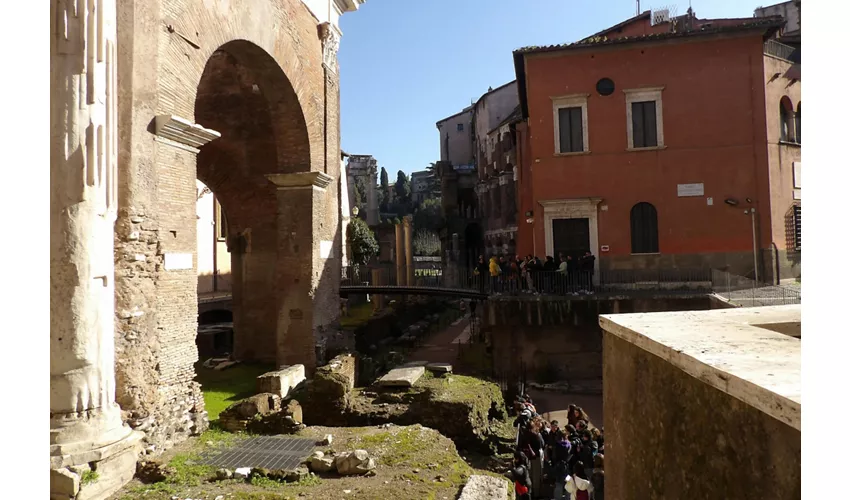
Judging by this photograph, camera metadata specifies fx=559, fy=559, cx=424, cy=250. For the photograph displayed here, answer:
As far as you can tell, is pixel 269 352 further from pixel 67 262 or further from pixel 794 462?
pixel 794 462

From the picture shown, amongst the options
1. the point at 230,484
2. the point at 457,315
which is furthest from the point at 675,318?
the point at 457,315

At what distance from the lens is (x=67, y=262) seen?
555 centimetres

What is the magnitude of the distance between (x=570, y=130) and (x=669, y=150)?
2.83m

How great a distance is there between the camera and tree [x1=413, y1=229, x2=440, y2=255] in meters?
46.4

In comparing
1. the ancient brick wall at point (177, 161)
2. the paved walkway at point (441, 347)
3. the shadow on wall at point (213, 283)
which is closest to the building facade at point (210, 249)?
the shadow on wall at point (213, 283)

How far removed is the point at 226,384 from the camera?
12.3 metres

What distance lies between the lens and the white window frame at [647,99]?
16062 millimetres

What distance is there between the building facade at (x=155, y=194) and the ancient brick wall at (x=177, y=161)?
0.9 inches

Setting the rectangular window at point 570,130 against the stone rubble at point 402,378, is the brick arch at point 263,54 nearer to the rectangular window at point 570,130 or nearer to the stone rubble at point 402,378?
the stone rubble at point 402,378

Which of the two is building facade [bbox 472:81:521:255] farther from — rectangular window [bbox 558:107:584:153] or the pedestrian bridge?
the pedestrian bridge

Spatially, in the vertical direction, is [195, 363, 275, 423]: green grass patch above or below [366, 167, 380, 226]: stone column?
below

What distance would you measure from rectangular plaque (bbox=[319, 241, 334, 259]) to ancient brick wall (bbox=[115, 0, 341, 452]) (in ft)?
0.39

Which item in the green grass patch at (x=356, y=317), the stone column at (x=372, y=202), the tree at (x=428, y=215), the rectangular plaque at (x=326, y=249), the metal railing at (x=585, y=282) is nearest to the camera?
the rectangular plaque at (x=326, y=249)

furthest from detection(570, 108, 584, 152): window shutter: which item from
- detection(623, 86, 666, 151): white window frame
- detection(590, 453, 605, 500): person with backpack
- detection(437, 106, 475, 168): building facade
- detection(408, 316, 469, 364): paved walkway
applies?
detection(437, 106, 475, 168): building facade
